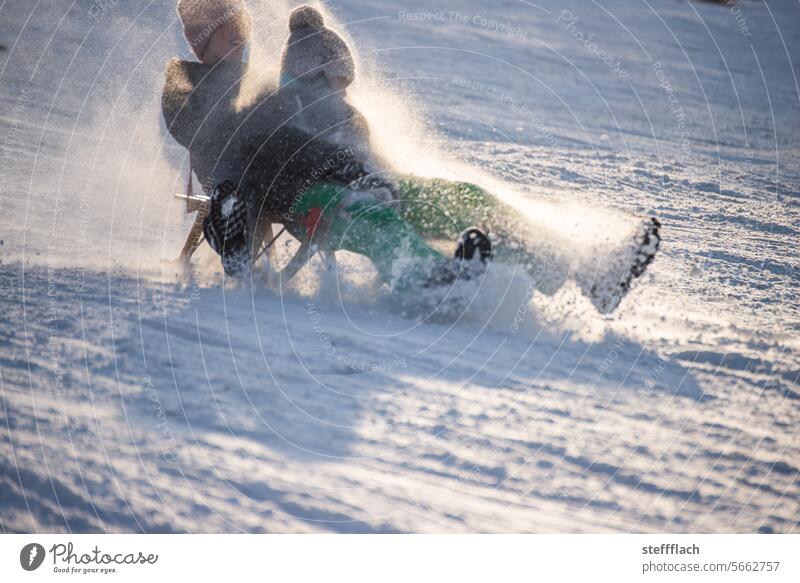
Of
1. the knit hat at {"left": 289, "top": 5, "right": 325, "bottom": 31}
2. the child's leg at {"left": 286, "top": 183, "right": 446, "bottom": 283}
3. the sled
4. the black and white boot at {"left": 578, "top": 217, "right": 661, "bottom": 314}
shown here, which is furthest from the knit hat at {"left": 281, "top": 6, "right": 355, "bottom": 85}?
the black and white boot at {"left": 578, "top": 217, "right": 661, "bottom": 314}

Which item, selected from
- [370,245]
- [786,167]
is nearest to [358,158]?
[370,245]

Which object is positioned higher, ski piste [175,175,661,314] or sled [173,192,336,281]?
ski piste [175,175,661,314]

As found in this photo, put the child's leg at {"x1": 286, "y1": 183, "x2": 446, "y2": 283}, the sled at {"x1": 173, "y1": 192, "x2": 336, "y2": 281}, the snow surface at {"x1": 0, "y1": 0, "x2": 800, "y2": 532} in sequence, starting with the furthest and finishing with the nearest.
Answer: the sled at {"x1": 173, "y1": 192, "x2": 336, "y2": 281}
the child's leg at {"x1": 286, "y1": 183, "x2": 446, "y2": 283}
the snow surface at {"x1": 0, "y1": 0, "x2": 800, "y2": 532}

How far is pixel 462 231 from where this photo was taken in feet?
10.5

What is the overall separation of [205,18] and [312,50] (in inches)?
17.9

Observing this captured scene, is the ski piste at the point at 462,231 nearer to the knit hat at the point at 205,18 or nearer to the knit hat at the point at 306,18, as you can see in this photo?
the knit hat at the point at 306,18

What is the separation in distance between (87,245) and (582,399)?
2.12m

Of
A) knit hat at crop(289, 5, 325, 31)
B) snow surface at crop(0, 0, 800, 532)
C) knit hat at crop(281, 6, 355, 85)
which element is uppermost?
knit hat at crop(289, 5, 325, 31)

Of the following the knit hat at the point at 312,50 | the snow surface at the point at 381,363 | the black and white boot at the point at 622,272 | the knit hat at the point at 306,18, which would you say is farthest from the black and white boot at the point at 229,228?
the black and white boot at the point at 622,272

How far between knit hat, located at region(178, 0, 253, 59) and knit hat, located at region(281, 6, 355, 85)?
279 mm

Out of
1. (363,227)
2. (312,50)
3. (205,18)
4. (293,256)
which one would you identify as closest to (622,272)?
(363,227)

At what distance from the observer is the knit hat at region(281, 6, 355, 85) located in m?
3.28

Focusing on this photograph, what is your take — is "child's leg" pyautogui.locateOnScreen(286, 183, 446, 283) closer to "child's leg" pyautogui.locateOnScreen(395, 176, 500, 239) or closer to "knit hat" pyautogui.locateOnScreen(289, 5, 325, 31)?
"child's leg" pyautogui.locateOnScreen(395, 176, 500, 239)

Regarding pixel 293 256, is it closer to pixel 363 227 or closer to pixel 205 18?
pixel 363 227
